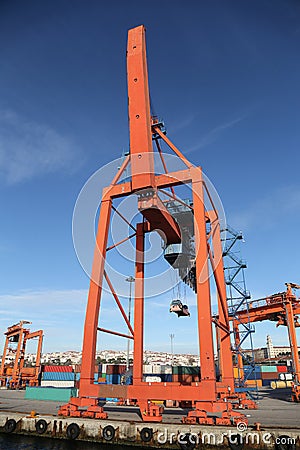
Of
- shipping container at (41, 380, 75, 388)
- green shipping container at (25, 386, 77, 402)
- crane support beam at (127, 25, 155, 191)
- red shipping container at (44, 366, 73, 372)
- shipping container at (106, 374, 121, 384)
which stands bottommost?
green shipping container at (25, 386, 77, 402)

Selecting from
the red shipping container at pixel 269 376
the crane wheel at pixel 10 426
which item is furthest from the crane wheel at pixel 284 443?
the red shipping container at pixel 269 376

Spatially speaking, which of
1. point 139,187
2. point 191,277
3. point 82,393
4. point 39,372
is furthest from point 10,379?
point 139,187

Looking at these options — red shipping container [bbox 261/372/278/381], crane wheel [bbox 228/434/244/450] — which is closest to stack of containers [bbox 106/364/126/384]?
crane wheel [bbox 228/434/244/450]

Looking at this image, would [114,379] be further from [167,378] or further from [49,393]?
[49,393]

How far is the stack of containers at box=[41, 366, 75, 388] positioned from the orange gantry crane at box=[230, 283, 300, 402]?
18417 mm

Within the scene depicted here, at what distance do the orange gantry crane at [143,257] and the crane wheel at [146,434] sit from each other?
0.76m

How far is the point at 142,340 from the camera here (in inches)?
599

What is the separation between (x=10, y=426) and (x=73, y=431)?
295cm

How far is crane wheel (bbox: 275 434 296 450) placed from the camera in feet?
30.2

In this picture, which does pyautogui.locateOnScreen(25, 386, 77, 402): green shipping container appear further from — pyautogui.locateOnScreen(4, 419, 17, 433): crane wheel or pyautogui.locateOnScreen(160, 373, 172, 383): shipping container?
pyautogui.locateOnScreen(4, 419, 17, 433): crane wheel

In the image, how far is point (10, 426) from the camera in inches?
485

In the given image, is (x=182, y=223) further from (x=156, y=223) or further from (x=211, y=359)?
(x=211, y=359)

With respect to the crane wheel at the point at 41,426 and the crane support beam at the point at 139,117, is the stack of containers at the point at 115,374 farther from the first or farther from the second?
the crane support beam at the point at 139,117

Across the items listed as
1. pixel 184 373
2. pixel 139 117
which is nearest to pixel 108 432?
pixel 139 117
